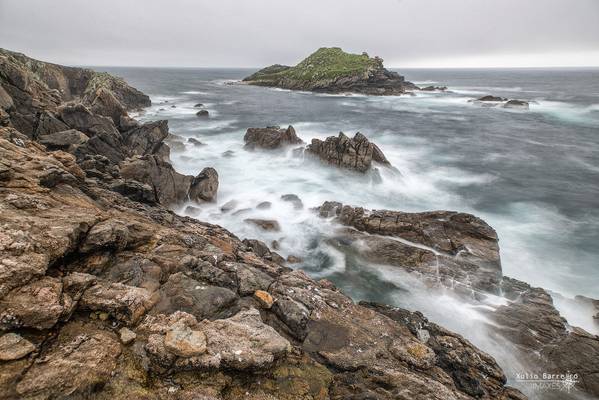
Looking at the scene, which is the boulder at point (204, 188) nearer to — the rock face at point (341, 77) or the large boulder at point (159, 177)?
the large boulder at point (159, 177)

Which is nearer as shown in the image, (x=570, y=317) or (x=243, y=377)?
(x=243, y=377)

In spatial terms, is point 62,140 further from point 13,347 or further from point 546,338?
point 546,338

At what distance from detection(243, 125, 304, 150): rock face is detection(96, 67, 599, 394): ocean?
1415 millimetres

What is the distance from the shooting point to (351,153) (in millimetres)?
29500

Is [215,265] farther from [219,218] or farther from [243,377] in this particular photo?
[219,218]

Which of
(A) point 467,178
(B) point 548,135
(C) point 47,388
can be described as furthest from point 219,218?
(B) point 548,135

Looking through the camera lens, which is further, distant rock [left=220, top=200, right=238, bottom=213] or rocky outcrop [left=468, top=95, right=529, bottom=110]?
rocky outcrop [left=468, top=95, right=529, bottom=110]

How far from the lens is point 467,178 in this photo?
99.7ft

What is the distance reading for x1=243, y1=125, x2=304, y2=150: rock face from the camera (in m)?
35.4

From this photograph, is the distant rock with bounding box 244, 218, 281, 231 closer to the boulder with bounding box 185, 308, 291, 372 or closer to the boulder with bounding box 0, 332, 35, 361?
the boulder with bounding box 185, 308, 291, 372

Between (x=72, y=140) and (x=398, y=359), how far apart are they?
65.4 ft

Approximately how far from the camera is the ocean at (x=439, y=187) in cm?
1620

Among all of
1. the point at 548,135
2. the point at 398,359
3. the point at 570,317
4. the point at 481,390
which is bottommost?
the point at 570,317

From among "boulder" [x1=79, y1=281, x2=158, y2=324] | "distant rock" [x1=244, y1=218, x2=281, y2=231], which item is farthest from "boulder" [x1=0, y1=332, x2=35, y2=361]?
"distant rock" [x1=244, y1=218, x2=281, y2=231]
